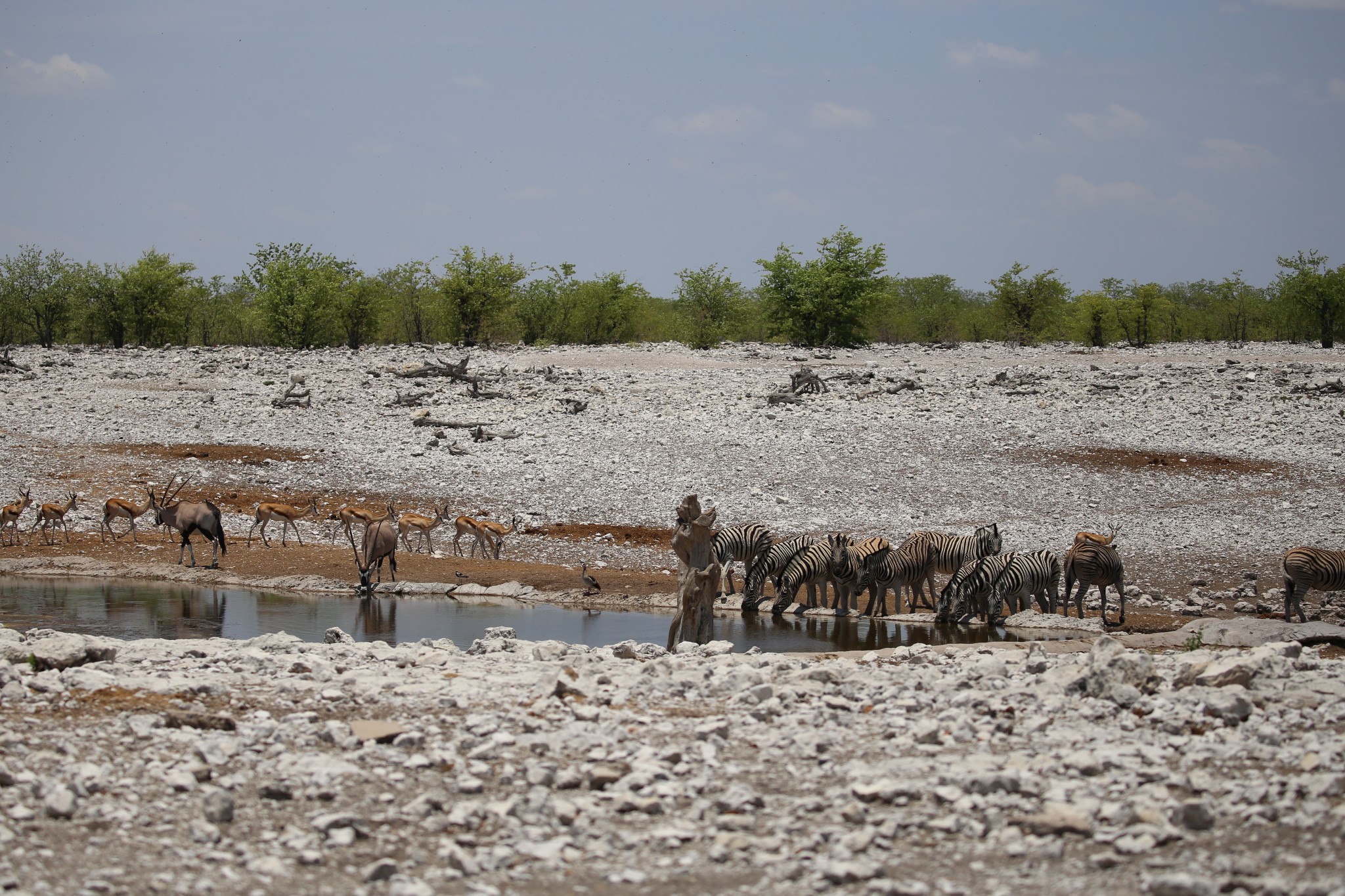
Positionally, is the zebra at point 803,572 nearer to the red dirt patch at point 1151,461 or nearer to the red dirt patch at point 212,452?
the red dirt patch at point 1151,461

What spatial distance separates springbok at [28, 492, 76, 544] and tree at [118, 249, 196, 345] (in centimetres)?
3449

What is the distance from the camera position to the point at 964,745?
7.17m

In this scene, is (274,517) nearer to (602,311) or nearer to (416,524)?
(416,524)

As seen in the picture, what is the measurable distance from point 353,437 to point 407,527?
9590 millimetres

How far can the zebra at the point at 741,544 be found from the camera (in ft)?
57.2

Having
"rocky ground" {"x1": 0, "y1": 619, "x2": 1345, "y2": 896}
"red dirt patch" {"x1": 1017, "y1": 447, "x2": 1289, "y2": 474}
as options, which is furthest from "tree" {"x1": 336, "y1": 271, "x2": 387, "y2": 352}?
"rocky ground" {"x1": 0, "y1": 619, "x2": 1345, "y2": 896}

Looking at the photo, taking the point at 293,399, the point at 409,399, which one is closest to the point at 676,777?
the point at 409,399

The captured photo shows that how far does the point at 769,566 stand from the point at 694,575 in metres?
4.95

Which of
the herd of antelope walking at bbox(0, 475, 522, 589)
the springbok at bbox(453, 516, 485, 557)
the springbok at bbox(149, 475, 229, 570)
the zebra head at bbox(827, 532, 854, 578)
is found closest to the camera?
the zebra head at bbox(827, 532, 854, 578)

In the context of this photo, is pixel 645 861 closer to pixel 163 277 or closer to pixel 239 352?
pixel 239 352

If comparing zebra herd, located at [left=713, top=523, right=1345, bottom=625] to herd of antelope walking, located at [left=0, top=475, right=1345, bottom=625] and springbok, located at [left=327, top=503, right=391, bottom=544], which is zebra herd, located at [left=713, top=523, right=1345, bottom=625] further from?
springbok, located at [left=327, top=503, right=391, bottom=544]

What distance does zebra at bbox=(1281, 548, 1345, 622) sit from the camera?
1444 centimetres

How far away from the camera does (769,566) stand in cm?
1653

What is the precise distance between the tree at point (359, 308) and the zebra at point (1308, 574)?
42.2 meters
